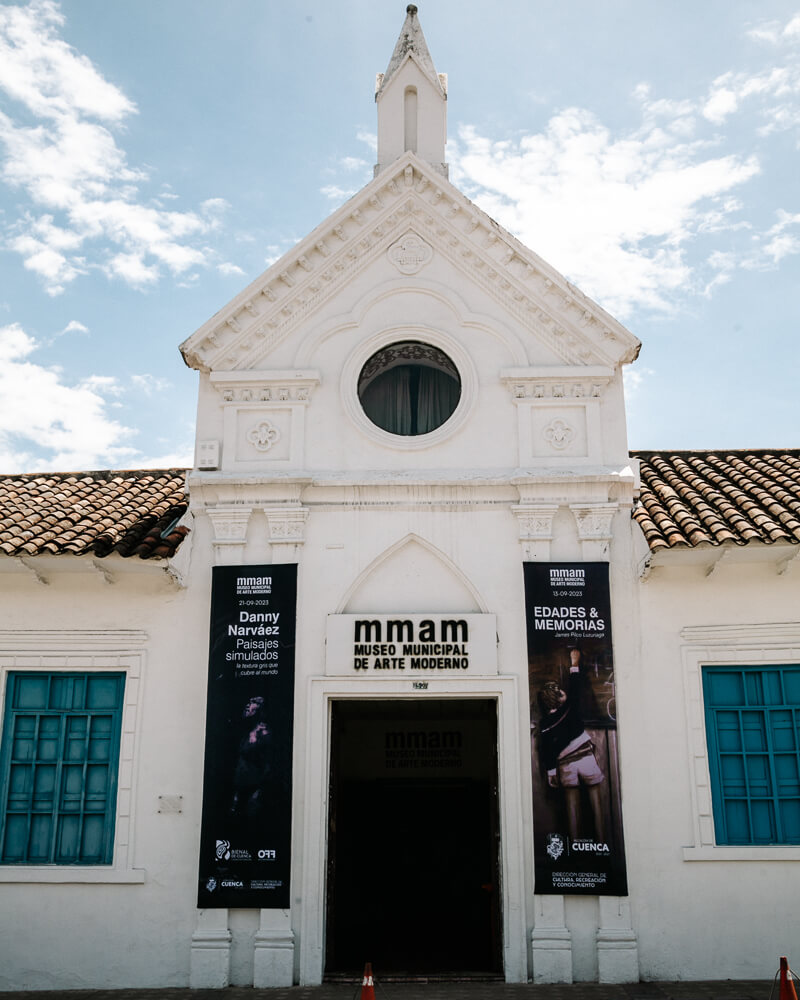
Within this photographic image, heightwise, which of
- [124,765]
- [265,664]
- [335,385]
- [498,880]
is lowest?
[498,880]

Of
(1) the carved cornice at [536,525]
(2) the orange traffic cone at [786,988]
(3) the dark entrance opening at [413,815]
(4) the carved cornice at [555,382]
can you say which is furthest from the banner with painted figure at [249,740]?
(2) the orange traffic cone at [786,988]

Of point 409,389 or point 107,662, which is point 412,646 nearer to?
point 409,389

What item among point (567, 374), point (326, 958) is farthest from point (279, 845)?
point (567, 374)

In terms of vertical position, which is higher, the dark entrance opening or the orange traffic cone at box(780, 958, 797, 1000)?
the dark entrance opening

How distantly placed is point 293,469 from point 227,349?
6.00ft

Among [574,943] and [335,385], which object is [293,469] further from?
[574,943]

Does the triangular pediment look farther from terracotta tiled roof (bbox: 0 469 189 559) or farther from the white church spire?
terracotta tiled roof (bbox: 0 469 189 559)

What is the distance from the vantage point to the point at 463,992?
31.4 ft

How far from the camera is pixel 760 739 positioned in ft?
34.9

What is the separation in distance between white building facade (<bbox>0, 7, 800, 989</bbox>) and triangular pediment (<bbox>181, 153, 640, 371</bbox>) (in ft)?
0.10

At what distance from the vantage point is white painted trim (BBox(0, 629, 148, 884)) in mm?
10578

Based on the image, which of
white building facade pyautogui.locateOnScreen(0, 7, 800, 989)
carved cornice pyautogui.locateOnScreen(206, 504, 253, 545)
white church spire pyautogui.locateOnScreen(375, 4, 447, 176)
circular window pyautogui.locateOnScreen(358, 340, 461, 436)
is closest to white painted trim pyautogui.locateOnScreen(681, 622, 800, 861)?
white building facade pyautogui.locateOnScreen(0, 7, 800, 989)

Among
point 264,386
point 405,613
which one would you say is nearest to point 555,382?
point 405,613

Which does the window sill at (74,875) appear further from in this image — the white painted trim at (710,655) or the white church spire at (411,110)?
the white church spire at (411,110)
